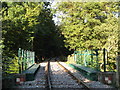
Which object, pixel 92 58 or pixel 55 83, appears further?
pixel 92 58

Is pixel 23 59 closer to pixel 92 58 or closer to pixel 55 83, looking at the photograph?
pixel 55 83

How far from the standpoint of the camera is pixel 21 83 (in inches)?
402

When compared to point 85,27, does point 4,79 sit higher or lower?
lower

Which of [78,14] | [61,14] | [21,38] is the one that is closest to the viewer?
[21,38]

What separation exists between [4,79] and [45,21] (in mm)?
29067

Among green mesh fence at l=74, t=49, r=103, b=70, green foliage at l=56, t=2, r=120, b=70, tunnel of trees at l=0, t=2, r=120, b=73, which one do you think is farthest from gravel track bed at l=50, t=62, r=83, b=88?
green foliage at l=56, t=2, r=120, b=70

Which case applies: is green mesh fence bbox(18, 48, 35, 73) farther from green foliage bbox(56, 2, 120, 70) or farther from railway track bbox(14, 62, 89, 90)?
green foliage bbox(56, 2, 120, 70)

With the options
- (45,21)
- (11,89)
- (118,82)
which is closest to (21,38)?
(11,89)

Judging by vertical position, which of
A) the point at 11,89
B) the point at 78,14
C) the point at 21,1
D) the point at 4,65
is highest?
the point at 21,1

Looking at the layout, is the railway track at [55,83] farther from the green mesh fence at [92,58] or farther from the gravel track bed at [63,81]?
the green mesh fence at [92,58]

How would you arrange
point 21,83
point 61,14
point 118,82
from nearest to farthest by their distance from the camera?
1. point 118,82
2. point 21,83
3. point 61,14

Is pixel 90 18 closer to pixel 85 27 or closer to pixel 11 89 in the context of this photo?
pixel 85 27

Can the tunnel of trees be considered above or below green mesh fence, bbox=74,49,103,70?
above

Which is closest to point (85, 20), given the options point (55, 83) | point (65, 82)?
point (65, 82)
